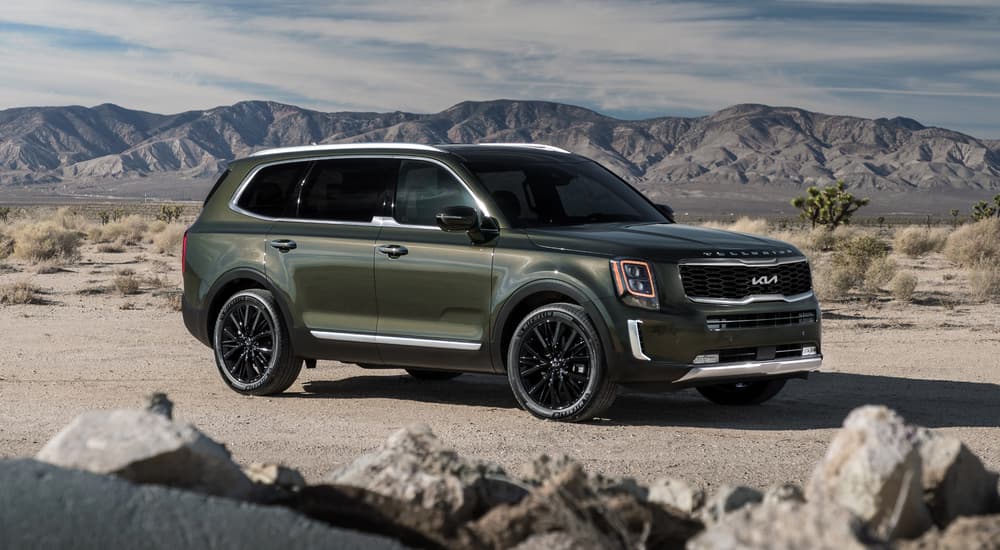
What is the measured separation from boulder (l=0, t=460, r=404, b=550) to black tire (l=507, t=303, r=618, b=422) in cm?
489

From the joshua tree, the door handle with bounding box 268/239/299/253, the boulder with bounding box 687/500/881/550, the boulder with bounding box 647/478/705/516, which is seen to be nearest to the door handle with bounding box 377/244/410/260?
the door handle with bounding box 268/239/299/253

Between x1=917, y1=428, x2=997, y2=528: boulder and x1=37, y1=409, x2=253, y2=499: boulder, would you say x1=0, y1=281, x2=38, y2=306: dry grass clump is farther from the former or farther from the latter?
x1=917, y1=428, x2=997, y2=528: boulder

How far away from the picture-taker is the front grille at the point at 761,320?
29.8 ft

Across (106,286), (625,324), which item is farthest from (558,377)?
(106,286)

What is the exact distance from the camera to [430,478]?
15.5 feet

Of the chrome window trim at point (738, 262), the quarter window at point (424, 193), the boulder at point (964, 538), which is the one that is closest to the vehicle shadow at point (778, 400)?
the chrome window trim at point (738, 262)

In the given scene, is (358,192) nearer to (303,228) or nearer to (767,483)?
(303,228)

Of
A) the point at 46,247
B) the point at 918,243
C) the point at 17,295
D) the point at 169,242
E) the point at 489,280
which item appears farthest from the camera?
the point at 169,242

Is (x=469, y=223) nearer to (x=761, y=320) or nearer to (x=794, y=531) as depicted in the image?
(x=761, y=320)

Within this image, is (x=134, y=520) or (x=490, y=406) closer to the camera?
(x=134, y=520)

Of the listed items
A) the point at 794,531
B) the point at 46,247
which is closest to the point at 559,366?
the point at 794,531

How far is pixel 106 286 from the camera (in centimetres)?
2536

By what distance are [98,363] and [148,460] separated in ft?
31.8

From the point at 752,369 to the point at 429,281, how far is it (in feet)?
8.13
